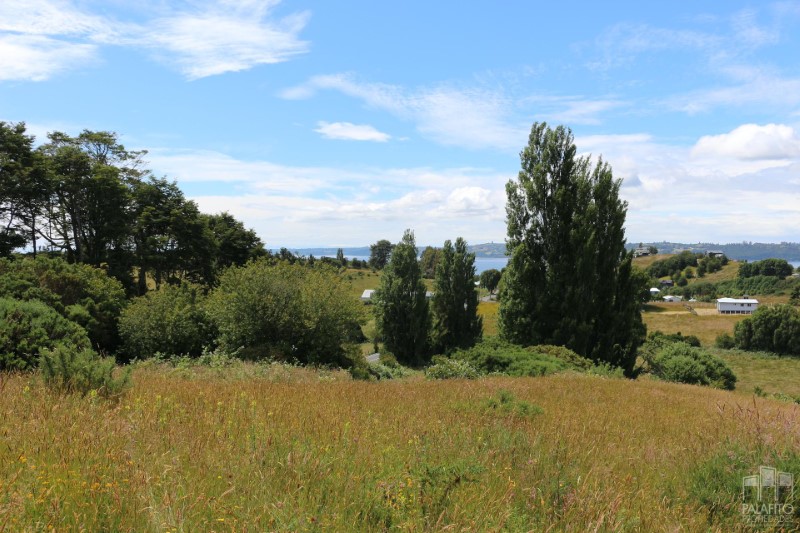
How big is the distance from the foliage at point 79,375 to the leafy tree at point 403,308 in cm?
2848

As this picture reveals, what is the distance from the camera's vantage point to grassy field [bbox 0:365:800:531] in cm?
246

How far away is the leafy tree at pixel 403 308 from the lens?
33875 mm

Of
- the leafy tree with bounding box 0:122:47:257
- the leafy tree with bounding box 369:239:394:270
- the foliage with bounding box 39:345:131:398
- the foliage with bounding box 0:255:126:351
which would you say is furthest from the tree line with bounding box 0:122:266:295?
the leafy tree with bounding box 369:239:394:270

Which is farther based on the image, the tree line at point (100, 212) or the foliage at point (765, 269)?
the foliage at point (765, 269)

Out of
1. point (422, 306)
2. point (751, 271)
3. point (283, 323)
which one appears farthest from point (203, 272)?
point (751, 271)

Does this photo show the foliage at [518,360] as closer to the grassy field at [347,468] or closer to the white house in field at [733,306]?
the grassy field at [347,468]

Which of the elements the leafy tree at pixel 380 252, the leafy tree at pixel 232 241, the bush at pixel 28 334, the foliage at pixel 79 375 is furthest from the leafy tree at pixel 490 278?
the foliage at pixel 79 375

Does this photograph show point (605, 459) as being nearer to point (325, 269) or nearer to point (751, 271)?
point (325, 269)

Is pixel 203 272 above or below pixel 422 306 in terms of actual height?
above

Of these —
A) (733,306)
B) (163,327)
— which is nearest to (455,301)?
(163,327)

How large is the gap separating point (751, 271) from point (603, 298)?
153m

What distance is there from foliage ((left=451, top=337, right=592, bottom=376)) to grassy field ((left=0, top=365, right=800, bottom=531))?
10043 millimetres

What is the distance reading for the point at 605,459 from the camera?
400cm

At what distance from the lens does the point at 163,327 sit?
61.6 feet
